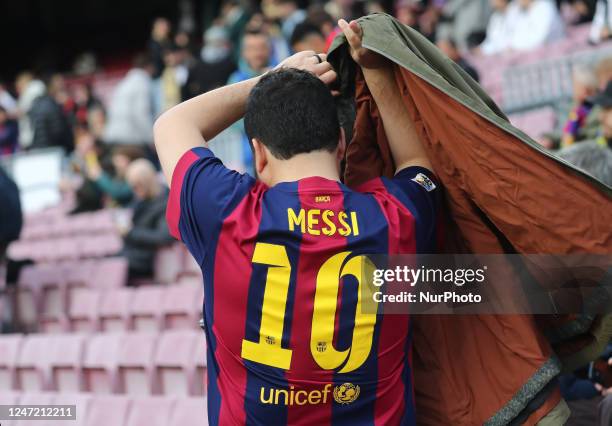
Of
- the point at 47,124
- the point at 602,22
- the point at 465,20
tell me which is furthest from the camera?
the point at 47,124

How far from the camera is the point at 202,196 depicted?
6.84 feet

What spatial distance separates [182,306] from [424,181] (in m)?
3.16

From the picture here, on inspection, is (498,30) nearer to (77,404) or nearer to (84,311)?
(84,311)

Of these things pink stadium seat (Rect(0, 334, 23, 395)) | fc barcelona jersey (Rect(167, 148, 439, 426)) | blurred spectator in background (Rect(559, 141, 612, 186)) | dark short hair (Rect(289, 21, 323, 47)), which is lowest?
pink stadium seat (Rect(0, 334, 23, 395))

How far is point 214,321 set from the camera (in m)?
2.11

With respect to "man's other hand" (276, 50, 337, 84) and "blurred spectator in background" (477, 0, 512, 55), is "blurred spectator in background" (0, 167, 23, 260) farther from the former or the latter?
"blurred spectator in background" (477, 0, 512, 55)

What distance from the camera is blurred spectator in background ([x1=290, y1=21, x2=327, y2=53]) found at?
195 inches

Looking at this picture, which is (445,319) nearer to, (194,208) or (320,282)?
(320,282)

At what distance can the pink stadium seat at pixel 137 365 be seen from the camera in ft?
14.6

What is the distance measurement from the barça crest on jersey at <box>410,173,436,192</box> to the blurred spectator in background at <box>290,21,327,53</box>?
2724 mm

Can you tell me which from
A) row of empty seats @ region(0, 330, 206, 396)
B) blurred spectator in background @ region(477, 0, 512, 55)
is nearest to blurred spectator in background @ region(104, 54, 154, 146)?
blurred spectator in background @ region(477, 0, 512, 55)

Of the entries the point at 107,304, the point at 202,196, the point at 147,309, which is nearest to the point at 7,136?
the point at 107,304

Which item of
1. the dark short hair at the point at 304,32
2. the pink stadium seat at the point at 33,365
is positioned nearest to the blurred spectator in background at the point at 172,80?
the dark short hair at the point at 304,32

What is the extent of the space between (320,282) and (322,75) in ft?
1.89
